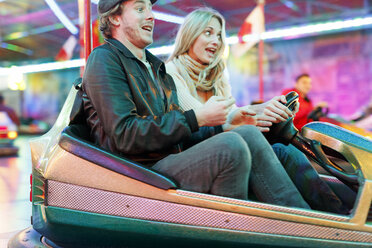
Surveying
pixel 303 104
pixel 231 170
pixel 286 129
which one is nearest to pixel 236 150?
pixel 231 170

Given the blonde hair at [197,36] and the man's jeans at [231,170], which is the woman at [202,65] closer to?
the blonde hair at [197,36]

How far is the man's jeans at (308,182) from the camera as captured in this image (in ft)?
4.40

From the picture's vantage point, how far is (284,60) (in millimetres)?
10492

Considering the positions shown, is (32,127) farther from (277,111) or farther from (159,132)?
(159,132)

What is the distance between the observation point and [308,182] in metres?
1.41

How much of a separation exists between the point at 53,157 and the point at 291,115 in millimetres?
856

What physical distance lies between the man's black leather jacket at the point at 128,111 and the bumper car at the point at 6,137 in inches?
224

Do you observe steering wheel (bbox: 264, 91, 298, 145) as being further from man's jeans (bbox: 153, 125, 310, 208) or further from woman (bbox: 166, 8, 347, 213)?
man's jeans (bbox: 153, 125, 310, 208)

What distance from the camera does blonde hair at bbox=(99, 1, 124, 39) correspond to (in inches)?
53.4

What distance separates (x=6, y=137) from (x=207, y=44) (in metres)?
5.48

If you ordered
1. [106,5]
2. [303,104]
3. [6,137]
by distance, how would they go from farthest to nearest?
[6,137] < [303,104] < [106,5]

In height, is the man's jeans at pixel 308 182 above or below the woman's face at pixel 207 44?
below

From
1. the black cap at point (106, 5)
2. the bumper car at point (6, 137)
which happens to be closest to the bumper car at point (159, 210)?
the black cap at point (106, 5)

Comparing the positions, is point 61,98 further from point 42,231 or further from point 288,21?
point 42,231
